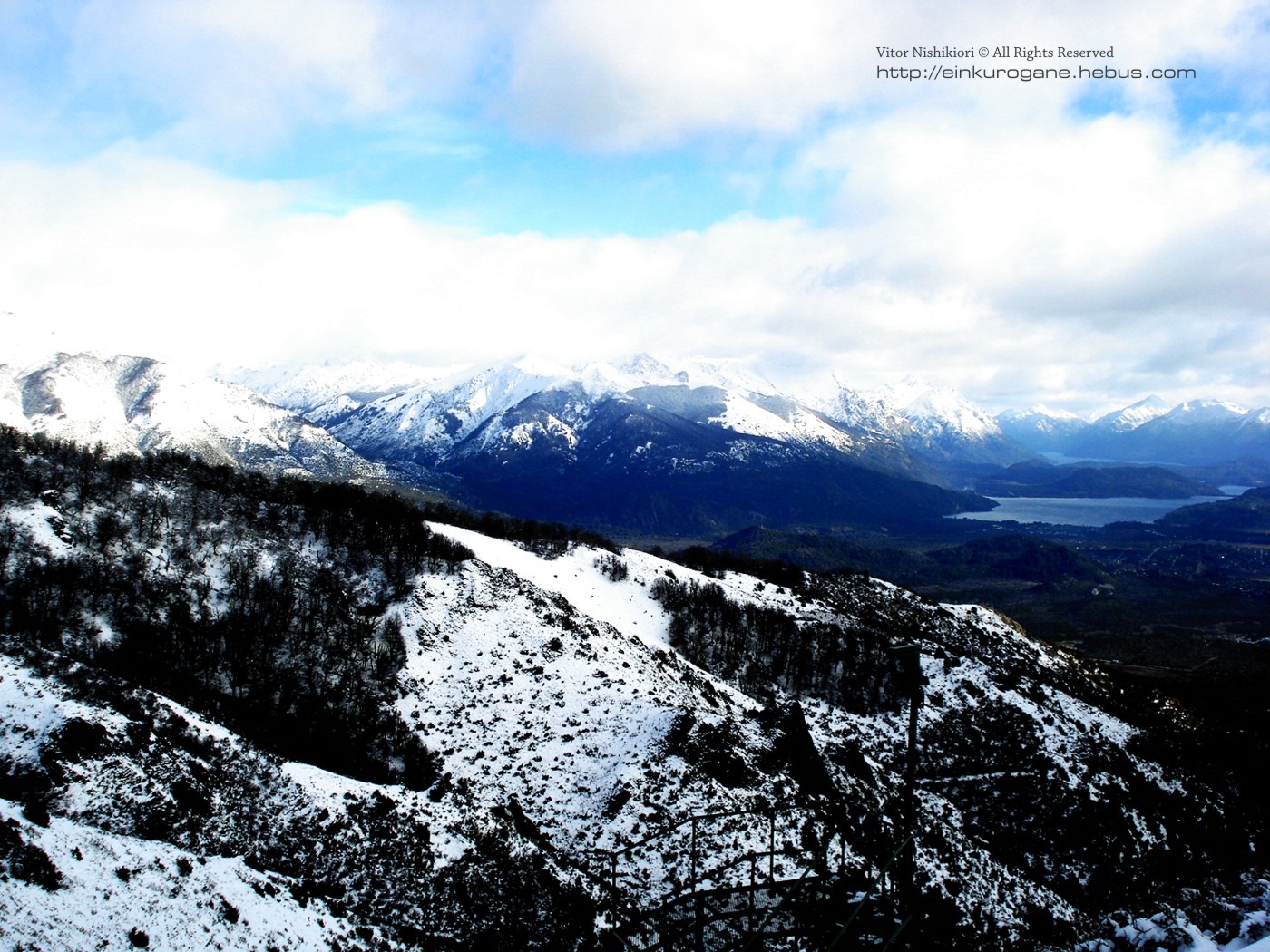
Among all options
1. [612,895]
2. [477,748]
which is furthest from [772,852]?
[477,748]

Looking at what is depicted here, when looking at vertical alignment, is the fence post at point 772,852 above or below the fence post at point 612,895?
above

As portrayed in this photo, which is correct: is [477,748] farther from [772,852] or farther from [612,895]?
[772,852]

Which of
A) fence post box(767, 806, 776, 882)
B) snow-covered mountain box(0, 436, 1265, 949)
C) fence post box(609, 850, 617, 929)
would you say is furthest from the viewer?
snow-covered mountain box(0, 436, 1265, 949)

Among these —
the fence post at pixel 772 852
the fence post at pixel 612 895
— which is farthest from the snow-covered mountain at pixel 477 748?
the fence post at pixel 612 895

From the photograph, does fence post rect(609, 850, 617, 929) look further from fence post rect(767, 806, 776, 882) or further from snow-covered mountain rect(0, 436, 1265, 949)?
fence post rect(767, 806, 776, 882)

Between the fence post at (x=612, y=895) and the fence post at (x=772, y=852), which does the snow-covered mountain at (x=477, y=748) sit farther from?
the fence post at (x=612, y=895)

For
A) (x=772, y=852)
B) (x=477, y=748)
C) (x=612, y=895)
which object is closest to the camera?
(x=772, y=852)

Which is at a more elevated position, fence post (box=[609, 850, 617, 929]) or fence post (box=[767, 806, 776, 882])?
fence post (box=[767, 806, 776, 882])

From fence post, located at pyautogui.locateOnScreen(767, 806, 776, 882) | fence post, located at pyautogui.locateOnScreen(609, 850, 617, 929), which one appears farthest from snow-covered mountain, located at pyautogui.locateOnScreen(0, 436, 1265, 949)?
fence post, located at pyautogui.locateOnScreen(609, 850, 617, 929)

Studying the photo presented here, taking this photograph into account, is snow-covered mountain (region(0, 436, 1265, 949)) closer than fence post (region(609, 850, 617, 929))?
No
